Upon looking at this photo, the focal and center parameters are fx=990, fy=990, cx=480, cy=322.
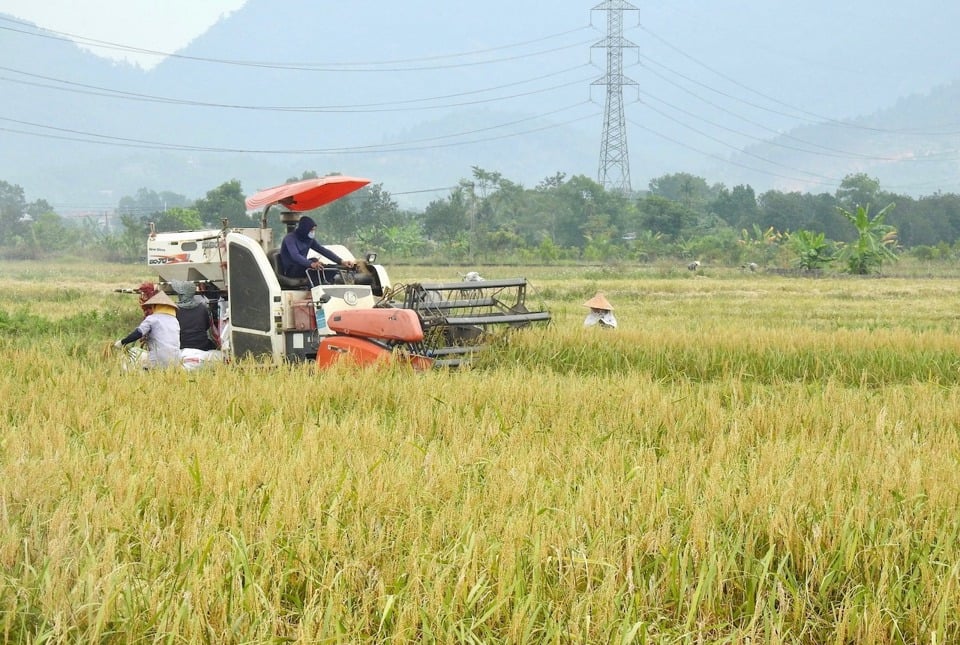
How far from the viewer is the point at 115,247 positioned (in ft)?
190

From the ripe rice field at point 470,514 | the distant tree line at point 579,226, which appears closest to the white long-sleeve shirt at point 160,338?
the ripe rice field at point 470,514

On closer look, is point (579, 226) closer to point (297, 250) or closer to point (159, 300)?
point (297, 250)

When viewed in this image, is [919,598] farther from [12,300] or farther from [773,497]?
[12,300]

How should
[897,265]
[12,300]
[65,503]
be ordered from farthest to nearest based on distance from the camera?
[897,265], [12,300], [65,503]

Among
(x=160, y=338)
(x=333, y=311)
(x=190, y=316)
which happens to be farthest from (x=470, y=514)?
(x=190, y=316)

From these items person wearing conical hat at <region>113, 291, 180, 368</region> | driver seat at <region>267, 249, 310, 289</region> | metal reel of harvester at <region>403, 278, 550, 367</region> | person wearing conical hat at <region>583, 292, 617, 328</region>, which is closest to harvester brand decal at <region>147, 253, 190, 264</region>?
person wearing conical hat at <region>113, 291, 180, 368</region>

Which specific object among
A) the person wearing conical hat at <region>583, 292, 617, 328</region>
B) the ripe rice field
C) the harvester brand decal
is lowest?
the ripe rice field

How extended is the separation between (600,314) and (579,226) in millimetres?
67495

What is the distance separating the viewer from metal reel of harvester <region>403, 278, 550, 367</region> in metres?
8.22

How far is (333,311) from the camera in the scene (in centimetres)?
845

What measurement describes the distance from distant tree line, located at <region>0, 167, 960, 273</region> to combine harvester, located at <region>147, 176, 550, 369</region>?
2704cm

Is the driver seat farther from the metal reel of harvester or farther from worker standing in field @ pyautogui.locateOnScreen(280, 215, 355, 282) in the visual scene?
the metal reel of harvester

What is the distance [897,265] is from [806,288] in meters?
14.0

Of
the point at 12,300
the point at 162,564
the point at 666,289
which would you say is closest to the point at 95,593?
the point at 162,564
